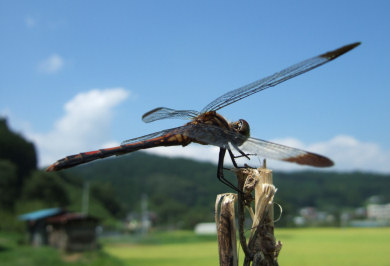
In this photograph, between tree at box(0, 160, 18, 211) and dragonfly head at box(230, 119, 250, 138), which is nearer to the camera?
dragonfly head at box(230, 119, 250, 138)

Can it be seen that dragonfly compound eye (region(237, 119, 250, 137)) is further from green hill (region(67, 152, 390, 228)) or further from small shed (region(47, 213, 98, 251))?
green hill (region(67, 152, 390, 228))

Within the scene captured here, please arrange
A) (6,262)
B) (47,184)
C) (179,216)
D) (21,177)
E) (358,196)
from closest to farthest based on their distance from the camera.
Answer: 1. (6,262)
2. (47,184)
3. (21,177)
4. (179,216)
5. (358,196)

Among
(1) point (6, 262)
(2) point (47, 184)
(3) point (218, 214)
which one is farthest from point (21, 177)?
(3) point (218, 214)

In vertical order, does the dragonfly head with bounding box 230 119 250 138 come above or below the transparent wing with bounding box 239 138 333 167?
above

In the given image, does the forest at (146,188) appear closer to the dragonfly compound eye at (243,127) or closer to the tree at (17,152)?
the tree at (17,152)

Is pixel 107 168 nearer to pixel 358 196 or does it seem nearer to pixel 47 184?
pixel 47 184

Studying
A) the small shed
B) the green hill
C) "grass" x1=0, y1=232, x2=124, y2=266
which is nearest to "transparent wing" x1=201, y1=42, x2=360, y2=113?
"grass" x1=0, y1=232, x2=124, y2=266

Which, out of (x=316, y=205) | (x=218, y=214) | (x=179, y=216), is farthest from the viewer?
(x=316, y=205)

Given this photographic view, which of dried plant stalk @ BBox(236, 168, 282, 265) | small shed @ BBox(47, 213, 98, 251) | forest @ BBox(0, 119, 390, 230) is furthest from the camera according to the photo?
forest @ BBox(0, 119, 390, 230)
